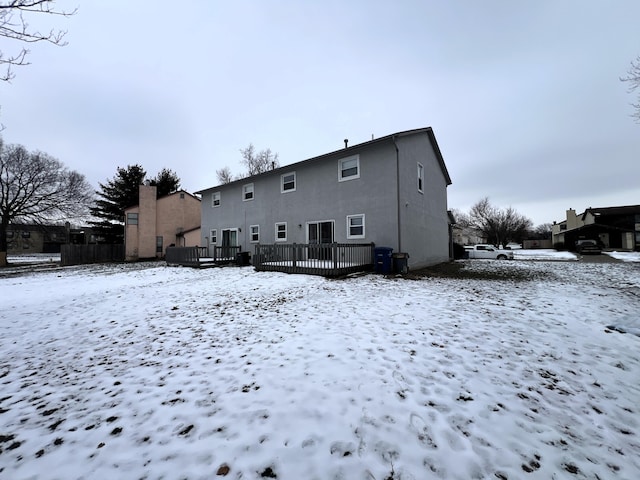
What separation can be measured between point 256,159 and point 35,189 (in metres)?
24.0

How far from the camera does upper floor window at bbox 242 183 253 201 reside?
59.3 feet

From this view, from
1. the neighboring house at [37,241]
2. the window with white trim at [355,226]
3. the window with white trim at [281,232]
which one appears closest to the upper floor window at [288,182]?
the window with white trim at [281,232]

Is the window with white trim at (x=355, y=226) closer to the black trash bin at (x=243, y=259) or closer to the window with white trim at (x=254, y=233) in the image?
the black trash bin at (x=243, y=259)

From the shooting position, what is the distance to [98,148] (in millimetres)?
23188

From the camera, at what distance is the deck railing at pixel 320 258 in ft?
34.6

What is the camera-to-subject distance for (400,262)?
11141 millimetres

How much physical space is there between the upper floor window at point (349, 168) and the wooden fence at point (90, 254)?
24.4 meters

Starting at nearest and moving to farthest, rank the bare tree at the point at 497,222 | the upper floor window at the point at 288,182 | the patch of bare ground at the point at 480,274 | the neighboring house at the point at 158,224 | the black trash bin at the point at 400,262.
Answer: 1. the patch of bare ground at the point at 480,274
2. the black trash bin at the point at 400,262
3. the upper floor window at the point at 288,182
4. the neighboring house at the point at 158,224
5. the bare tree at the point at 497,222

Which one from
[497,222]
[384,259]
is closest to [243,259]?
[384,259]

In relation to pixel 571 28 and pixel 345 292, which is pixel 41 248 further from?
pixel 571 28

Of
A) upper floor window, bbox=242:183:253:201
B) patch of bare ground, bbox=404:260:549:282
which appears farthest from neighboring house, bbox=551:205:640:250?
upper floor window, bbox=242:183:253:201

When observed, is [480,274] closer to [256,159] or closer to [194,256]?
[194,256]

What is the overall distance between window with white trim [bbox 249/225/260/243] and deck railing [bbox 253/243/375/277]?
13.9 feet

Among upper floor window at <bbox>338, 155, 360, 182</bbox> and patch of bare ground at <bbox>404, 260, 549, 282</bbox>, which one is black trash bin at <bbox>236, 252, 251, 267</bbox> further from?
patch of bare ground at <bbox>404, 260, 549, 282</bbox>
